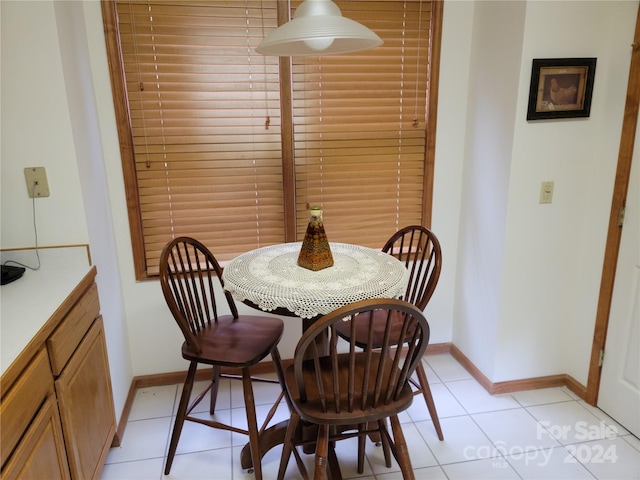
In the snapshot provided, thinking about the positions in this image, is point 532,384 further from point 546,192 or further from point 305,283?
point 305,283

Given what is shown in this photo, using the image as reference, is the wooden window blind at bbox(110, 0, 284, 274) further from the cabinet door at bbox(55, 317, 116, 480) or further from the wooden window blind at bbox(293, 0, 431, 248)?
the cabinet door at bbox(55, 317, 116, 480)

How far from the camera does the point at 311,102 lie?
7.93 ft

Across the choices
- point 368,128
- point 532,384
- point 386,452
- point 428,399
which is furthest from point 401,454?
point 368,128

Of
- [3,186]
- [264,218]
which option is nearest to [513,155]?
[264,218]

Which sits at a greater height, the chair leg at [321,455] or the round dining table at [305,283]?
the round dining table at [305,283]

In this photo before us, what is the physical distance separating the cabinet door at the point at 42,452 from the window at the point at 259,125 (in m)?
1.13

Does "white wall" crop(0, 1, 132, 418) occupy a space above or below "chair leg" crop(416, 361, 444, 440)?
above

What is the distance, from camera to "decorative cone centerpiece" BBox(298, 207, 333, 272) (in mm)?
1837

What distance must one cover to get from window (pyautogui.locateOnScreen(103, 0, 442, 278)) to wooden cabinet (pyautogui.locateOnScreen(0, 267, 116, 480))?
0.72 metres

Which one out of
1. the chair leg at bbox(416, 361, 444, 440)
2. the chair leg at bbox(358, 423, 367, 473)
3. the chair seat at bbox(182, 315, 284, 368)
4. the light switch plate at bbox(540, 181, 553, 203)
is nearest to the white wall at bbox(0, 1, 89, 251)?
the chair seat at bbox(182, 315, 284, 368)

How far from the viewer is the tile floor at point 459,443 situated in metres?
1.92

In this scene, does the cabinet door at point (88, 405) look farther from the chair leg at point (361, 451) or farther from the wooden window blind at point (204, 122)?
the chair leg at point (361, 451)

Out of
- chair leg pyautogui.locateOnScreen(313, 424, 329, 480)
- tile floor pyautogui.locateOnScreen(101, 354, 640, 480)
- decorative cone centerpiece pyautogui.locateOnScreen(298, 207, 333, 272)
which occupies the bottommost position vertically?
tile floor pyautogui.locateOnScreen(101, 354, 640, 480)

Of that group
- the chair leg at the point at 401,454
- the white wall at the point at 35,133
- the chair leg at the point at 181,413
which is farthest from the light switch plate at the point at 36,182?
the chair leg at the point at 401,454
